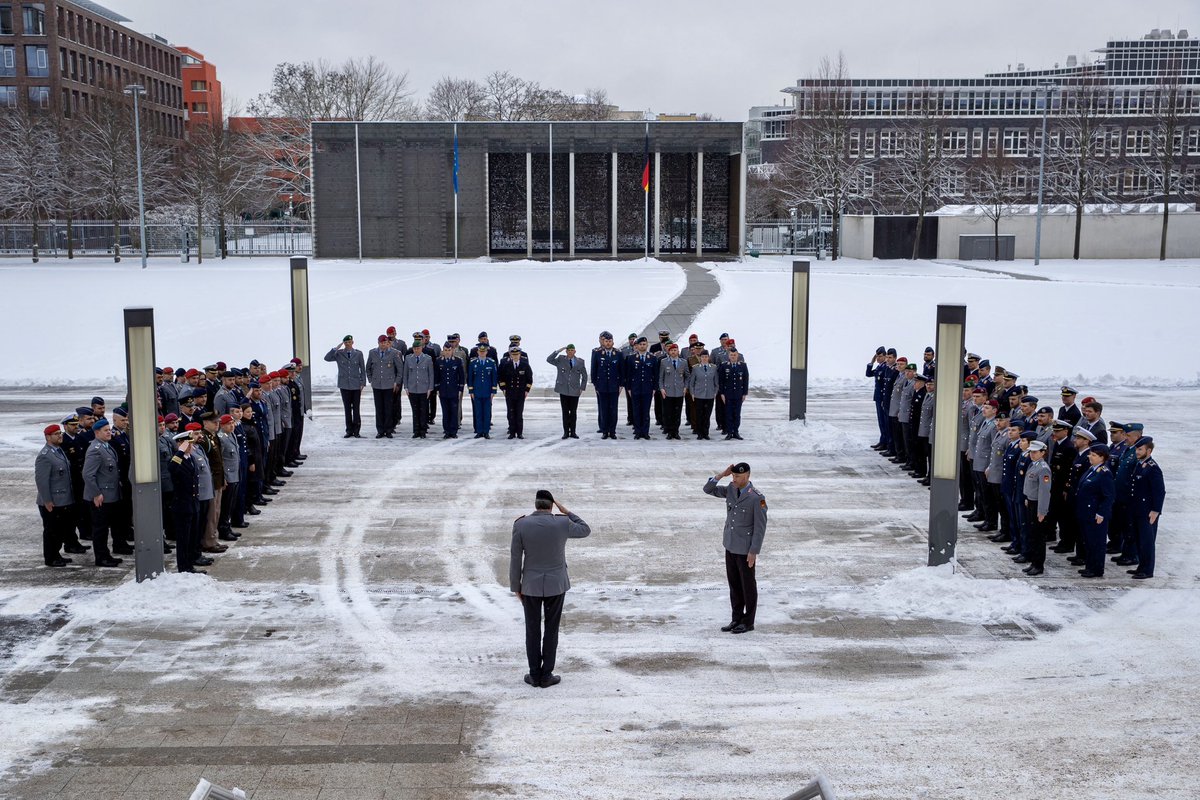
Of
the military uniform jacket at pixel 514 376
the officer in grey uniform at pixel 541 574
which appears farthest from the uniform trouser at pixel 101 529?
the military uniform jacket at pixel 514 376

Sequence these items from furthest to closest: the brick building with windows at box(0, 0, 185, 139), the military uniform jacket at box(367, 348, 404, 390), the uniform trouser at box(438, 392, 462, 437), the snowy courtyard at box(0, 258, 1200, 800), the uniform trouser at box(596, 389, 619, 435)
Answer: the brick building with windows at box(0, 0, 185, 139)
the uniform trouser at box(596, 389, 619, 435)
the uniform trouser at box(438, 392, 462, 437)
the military uniform jacket at box(367, 348, 404, 390)
the snowy courtyard at box(0, 258, 1200, 800)

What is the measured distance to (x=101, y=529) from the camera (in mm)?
12070

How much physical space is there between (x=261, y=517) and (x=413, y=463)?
3398mm

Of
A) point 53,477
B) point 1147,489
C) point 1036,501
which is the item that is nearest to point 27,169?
point 53,477

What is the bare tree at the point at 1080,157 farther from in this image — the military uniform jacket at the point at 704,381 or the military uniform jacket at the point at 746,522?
the military uniform jacket at the point at 746,522

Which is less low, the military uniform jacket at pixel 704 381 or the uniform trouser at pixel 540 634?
the military uniform jacket at pixel 704 381

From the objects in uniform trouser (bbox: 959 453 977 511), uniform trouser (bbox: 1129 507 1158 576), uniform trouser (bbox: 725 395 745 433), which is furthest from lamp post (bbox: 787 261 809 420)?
uniform trouser (bbox: 1129 507 1158 576)

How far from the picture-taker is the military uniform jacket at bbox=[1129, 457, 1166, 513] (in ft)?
38.4

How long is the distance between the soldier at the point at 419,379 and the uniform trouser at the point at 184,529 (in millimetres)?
6976

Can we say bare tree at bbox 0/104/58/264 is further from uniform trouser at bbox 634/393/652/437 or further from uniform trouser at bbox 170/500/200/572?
uniform trouser at bbox 170/500/200/572

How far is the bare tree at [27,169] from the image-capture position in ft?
188

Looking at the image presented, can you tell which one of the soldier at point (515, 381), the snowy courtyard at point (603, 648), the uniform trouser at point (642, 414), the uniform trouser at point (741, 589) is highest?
the soldier at point (515, 381)

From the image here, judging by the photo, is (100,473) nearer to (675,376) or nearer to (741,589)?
(741,589)

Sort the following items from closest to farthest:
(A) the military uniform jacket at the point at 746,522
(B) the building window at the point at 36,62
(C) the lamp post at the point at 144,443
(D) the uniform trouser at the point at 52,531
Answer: (A) the military uniform jacket at the point at 746,522
(C) the lamp post at the point at 144,443
(D) the uniform trouser at the point at 52,531
(B) the building window at the point at 36,62
